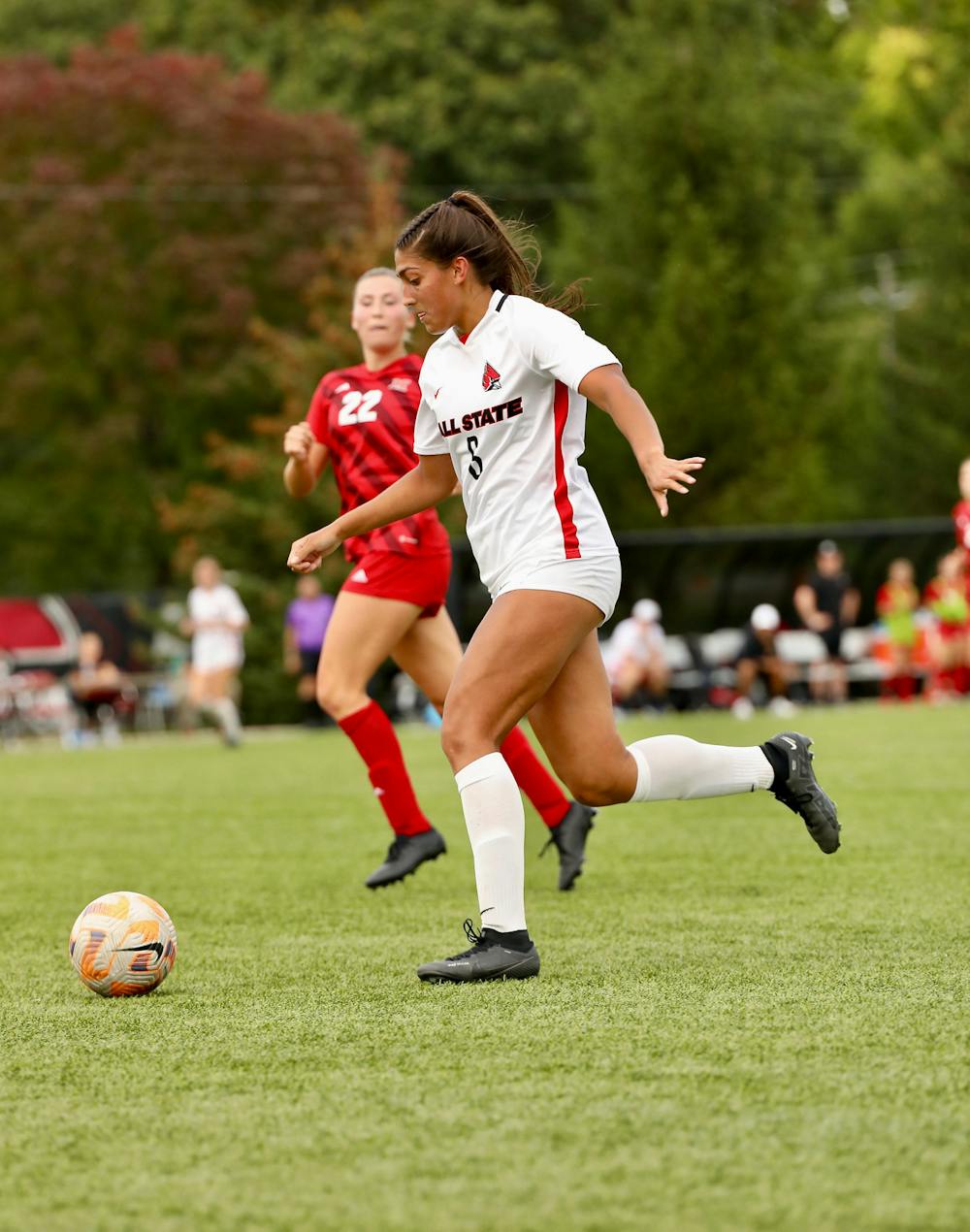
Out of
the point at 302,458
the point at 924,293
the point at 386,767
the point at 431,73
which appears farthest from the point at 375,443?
the point at 924,293

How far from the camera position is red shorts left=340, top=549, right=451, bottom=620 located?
7.84 metres

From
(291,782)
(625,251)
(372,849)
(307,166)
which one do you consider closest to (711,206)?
(625,251)

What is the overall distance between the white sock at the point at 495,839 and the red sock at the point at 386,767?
2251 mm

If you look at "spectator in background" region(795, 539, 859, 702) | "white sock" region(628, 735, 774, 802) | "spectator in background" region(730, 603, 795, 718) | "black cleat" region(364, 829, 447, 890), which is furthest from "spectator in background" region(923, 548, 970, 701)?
"white sock" region(628, 735, 774, 802)

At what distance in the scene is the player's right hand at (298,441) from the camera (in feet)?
24.1

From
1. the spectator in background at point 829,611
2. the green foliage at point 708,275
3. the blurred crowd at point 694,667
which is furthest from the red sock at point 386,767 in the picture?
the green foliage at point 708,275

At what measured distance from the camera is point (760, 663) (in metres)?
26.2

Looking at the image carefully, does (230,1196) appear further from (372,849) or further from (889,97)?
(889,97)

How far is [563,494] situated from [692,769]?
3.14 ft

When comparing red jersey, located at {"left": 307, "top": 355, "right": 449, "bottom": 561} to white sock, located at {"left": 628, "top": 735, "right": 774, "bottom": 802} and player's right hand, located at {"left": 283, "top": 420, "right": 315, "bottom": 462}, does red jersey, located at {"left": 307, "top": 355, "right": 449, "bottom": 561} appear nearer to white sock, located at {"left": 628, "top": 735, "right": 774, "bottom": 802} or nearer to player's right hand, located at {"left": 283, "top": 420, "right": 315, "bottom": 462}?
player's right hand, located at {"left": 283, "top": 420, "right": 315, "bottom": 462}

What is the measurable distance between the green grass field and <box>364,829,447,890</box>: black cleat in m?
0.11

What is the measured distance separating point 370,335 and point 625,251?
27017 millimetres

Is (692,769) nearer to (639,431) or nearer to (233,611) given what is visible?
(639,431)

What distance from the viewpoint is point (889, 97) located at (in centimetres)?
4569
